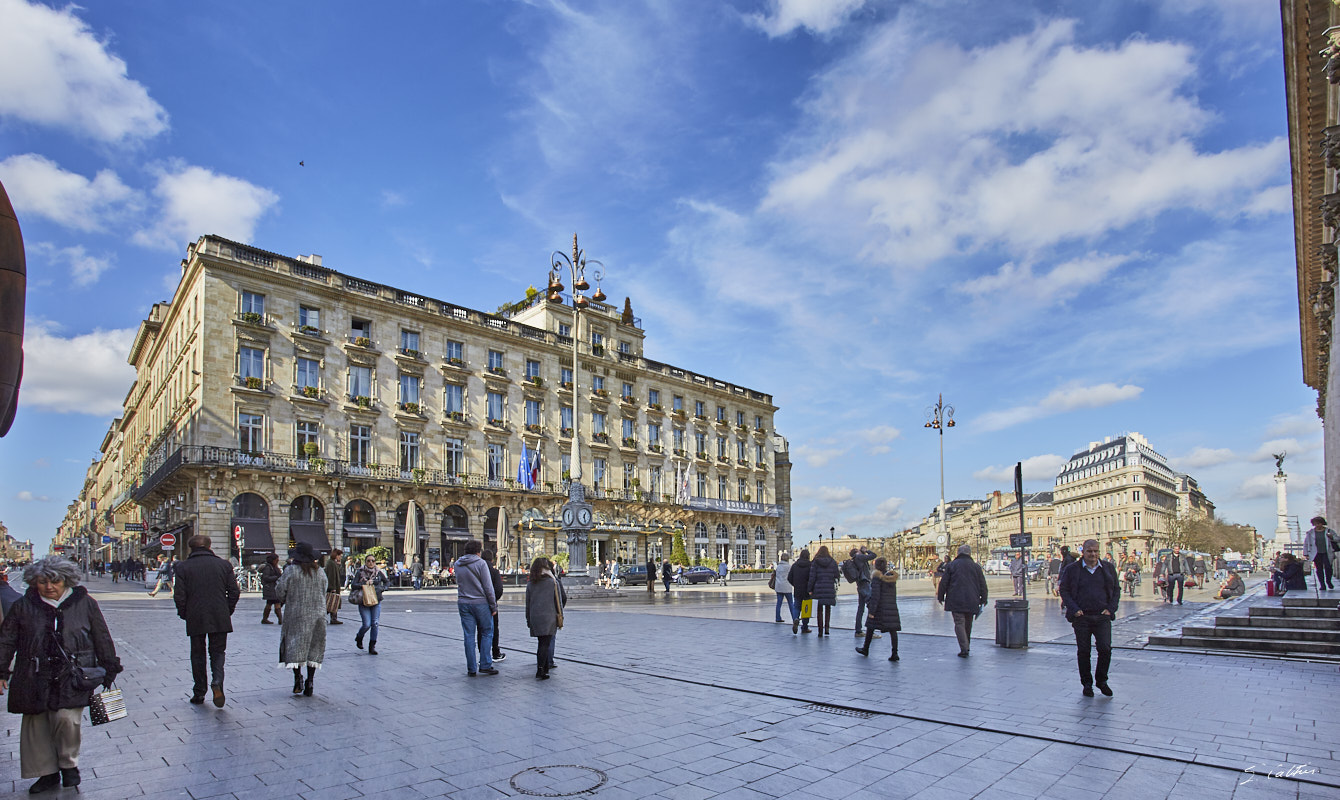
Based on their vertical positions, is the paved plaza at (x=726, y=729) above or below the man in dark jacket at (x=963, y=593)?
below

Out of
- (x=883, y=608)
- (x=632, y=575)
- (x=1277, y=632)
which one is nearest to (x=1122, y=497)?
(x=632, y=575)

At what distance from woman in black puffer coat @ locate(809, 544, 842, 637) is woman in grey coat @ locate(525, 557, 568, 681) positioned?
6.27 metres

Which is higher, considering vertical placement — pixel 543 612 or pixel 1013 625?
pixel 543 612

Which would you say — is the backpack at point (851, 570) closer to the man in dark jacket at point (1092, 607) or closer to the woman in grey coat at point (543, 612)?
the man in dark jacket at point (1092, 607)

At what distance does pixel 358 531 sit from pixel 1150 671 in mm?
37215

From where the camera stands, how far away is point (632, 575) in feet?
142

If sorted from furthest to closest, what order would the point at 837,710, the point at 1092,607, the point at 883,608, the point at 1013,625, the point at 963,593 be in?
the point at 1013,625
the point at 963,593
the point at 883,608
the point at 1092,607
the point at 837,710

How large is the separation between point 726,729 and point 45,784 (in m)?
5.02

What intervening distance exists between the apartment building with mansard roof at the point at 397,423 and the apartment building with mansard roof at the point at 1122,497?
68509 mm

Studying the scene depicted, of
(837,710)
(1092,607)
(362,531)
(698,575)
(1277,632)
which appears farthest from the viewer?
(698,575)

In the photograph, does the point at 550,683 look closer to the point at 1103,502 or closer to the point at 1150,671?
the point at 1150,671

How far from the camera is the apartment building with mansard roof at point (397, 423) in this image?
1448 inches

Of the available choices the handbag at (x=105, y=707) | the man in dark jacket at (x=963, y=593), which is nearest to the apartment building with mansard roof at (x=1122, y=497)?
the man in dark jacket at (x=963, y=593)

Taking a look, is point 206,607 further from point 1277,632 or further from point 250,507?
point 250,507
